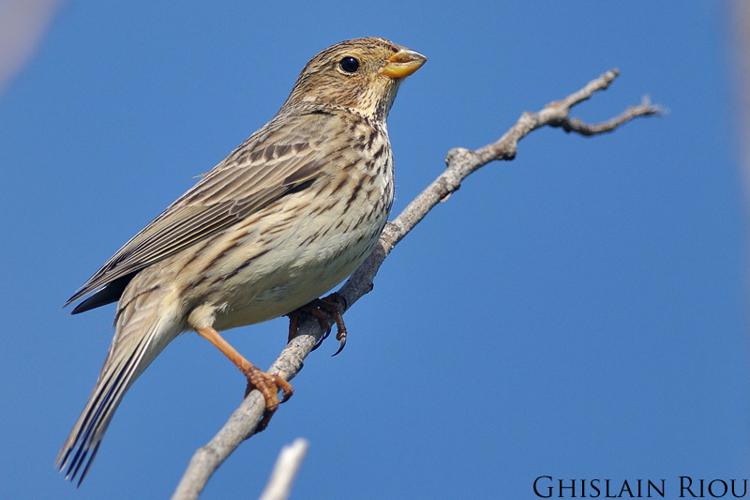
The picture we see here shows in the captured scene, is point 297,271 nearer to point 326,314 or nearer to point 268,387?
point 326,314

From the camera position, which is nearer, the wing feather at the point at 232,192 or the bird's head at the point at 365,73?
the wing feather at the point at 232,192

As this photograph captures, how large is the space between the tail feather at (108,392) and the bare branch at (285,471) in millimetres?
2371

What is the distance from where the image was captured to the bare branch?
2.63 meters

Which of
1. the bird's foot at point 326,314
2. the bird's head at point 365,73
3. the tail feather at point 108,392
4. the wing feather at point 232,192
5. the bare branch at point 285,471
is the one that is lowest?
the bare branch at point 285,471

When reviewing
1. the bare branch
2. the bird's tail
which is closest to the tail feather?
the bird's tail

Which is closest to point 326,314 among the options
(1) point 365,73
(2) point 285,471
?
(1) point 365,73

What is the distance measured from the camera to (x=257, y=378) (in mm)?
5426

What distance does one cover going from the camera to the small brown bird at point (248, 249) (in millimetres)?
5812

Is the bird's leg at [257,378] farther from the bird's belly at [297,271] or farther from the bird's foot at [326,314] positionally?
the bird's foot at [326,314]

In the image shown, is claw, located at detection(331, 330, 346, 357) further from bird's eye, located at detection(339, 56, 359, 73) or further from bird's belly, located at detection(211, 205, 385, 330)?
bird's eye, located at detection(339, 56, 359, 73)

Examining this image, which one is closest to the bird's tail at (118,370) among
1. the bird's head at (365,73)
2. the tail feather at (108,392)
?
the tail feather at (108,392)

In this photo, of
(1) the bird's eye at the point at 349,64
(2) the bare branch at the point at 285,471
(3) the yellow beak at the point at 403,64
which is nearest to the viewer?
(2) the bare branch at the point at 285,471

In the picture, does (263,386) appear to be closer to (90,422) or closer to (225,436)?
(90,422)

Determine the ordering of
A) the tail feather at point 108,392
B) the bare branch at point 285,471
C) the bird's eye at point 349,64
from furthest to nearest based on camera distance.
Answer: the bird's eye at point 349,64, the tail feather at point 108,392, the bare branch at point 285,471
